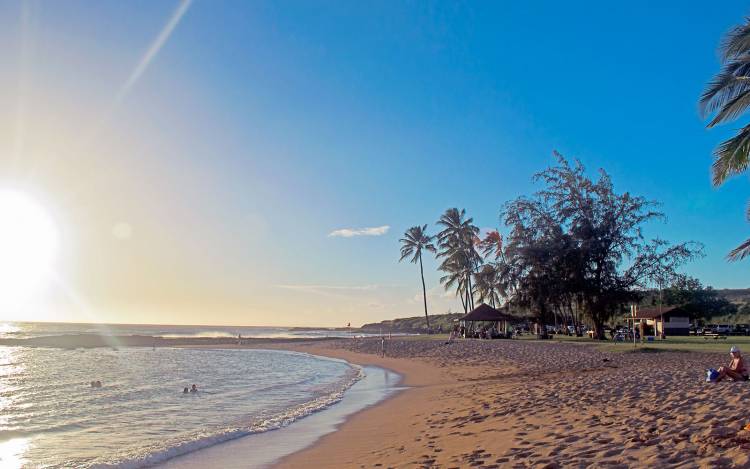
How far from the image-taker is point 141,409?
1561 cm

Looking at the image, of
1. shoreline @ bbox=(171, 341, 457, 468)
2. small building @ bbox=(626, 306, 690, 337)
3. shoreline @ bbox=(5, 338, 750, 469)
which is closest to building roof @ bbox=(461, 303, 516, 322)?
small building @ bbox=(626, 306, 690, 337)

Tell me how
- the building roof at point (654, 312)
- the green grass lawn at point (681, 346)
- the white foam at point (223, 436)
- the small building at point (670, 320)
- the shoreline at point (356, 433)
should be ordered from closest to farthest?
1. the shoreline at point (356, 433)
2. the white foam at point (223, 436)
3. the green grass lawn at point (681, 346)
4. the small building at point (670, 320)
5. the building roof at point (654, 312)

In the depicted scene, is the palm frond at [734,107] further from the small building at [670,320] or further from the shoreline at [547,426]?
the small building at [670,320]

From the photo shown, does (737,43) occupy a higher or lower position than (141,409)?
higher

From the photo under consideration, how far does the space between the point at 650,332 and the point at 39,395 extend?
153ft

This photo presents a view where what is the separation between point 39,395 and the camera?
18703 millimetres

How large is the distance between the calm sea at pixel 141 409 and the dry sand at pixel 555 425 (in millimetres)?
2687

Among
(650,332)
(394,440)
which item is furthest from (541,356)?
(650,332)

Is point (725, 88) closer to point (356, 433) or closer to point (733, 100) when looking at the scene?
point (733, 100)

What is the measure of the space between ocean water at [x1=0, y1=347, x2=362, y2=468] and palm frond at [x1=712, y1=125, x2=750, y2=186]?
37.8ft

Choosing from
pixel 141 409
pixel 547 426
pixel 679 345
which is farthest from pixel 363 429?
pixel 679 345

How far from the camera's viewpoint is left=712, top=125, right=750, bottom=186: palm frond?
11711 millimetres

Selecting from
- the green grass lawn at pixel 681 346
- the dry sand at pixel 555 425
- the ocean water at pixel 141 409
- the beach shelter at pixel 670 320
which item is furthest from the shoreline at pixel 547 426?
the beach shelter at pixel 670 320

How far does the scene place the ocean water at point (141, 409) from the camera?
1026 centimetres
